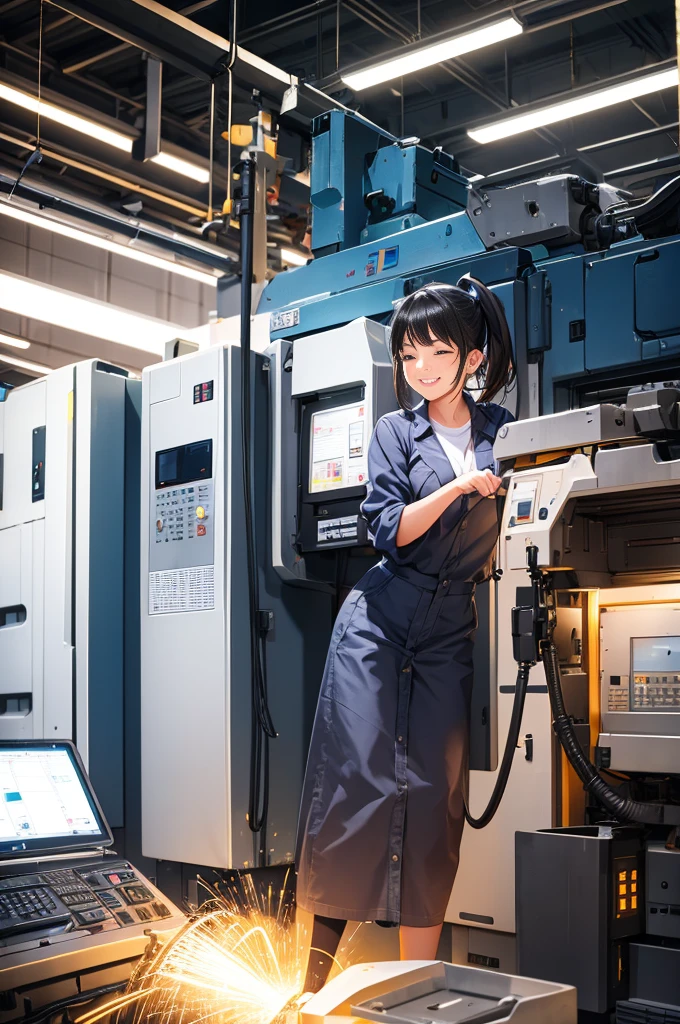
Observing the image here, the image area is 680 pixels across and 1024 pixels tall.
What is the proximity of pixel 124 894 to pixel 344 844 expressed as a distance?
0.86 meters

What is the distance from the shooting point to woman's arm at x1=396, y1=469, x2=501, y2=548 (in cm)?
304

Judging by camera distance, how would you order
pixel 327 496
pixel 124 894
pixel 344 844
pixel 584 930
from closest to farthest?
1. pixel 124 894
2. pixel 584 930
3. pixel 344 844
4. pixel 327 496

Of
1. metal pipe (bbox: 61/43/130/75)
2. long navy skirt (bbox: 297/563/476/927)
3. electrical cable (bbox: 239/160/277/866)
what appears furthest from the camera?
metal pipe (bbox: 61/43/130/75)

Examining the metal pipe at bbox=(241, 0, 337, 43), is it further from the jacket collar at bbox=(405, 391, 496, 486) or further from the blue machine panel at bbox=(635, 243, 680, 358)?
the jacket collar at bbox=(405, 391, 496, 486)

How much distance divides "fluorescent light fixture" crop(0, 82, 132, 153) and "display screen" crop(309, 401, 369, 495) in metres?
3.57

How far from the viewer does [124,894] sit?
92.0 inches

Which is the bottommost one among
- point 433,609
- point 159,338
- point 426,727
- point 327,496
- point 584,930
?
point 584,930

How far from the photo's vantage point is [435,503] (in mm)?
3035

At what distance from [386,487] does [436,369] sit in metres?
0.41

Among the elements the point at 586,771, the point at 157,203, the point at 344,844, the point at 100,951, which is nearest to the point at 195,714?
the point at 344,844

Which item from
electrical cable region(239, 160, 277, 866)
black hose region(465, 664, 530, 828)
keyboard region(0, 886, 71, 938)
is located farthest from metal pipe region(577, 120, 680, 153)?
keyboard region(0, 886, 71, 938)

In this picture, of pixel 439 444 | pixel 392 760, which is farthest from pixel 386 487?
pixel 392 760

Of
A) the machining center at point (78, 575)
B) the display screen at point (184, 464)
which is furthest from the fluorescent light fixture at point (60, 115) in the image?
the display screen at point (184, 464)

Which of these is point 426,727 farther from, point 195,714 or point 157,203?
point 157,203
